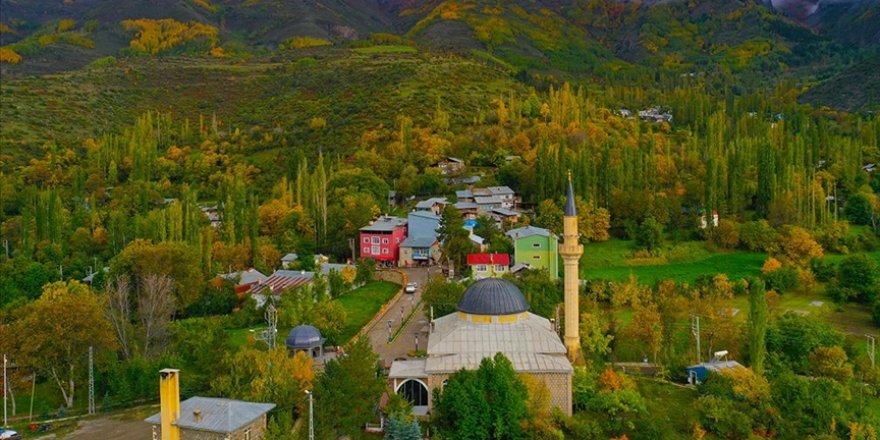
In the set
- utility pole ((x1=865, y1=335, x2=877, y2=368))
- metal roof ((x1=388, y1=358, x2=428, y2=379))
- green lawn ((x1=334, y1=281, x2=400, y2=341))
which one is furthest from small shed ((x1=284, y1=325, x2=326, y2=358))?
utility pole ((x1=865, y1=335, x2=877, y2=368))

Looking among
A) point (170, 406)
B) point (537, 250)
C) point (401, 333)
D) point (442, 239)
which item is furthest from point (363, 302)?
point (170, 406)

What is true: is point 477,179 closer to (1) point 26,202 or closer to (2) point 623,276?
(2) point 623,276

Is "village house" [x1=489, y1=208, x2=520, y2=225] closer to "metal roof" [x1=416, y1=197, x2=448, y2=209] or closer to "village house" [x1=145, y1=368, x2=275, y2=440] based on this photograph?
"metal roof" [x1=416, y1=197, x2=448, y2=209]

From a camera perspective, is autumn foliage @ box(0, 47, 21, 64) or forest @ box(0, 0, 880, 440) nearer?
forest @ box(0, 0, 880, 440)

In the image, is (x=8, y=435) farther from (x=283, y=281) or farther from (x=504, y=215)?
(x=504, y=215)

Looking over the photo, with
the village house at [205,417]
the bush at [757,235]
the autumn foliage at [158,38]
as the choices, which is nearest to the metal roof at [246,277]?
the village house at [205,417]
